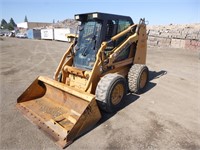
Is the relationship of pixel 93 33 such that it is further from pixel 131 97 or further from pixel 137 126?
pixel 137 126

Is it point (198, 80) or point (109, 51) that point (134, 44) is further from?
point (198, 80)

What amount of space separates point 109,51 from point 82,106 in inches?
71.9

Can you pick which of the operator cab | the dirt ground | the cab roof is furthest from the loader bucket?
the cab roof

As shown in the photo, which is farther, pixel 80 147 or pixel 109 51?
pixel 109 51

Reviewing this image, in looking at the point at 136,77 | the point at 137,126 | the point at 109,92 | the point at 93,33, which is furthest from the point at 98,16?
the point at 137,126

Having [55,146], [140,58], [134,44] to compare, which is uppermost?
[134,44]

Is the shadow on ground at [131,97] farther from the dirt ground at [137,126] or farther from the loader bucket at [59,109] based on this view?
the loader bucket at [59,109]

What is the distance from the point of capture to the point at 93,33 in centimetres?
517

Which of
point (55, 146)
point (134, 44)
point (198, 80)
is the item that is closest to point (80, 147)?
point (55, 146)

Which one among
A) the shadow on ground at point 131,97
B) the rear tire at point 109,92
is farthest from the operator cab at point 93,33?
the shadow on ground at point 131,97

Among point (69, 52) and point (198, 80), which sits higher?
point (69, 52)

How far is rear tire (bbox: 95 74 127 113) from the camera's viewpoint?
4332 mm

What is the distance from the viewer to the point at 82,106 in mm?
4355

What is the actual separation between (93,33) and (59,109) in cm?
230
